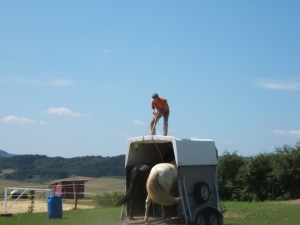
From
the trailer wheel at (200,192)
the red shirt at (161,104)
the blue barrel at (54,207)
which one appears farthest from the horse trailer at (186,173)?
the blue barrel at (54,207)

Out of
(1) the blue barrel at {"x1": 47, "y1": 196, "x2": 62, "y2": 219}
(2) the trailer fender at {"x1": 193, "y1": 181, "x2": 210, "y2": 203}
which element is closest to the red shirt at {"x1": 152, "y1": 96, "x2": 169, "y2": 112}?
(2) the trailer fender at {"x1": 193, "y1": 181, "x2": 210, "y2": 203}

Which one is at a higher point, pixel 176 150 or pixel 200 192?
pixel 176 150

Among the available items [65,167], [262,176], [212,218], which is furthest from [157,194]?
[65,167]

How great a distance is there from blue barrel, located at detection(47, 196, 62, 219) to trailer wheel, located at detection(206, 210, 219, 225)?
23.0 feet

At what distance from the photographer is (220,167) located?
32.2m

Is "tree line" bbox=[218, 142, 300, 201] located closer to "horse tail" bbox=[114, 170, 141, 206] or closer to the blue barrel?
the blue barrel

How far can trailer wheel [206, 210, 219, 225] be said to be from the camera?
12.6 meters

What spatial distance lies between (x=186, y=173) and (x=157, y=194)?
3.48ft

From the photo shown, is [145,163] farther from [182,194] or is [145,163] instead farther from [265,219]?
[265,219]

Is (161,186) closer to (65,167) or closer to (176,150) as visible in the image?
(176,150)

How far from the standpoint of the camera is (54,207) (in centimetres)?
1769

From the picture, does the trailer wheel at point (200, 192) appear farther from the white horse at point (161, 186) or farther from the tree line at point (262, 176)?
the tree line at point (262, 176)

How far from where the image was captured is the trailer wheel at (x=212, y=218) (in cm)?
1264

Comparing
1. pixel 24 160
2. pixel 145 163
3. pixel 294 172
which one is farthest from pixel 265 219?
pixel 24 160
